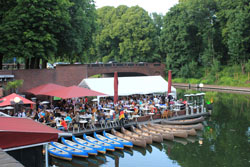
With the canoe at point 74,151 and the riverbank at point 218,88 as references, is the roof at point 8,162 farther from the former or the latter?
the riverbank at point 218,88

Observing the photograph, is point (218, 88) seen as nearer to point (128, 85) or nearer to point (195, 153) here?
point (128, 85)

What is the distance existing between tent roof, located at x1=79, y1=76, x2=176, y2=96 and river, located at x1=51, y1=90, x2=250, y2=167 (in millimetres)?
6633

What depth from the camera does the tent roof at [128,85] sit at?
28438 mm

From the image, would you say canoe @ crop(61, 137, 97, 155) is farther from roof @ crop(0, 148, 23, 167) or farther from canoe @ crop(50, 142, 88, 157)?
roof @ crop(0, 148, 23, 167)

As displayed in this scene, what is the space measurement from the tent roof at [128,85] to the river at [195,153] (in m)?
6.63

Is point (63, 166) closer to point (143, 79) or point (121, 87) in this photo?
point (121, 87)

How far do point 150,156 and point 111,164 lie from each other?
2.93m

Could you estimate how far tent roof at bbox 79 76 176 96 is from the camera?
A: 1120 inches

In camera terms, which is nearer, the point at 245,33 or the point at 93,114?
the point at 93,114

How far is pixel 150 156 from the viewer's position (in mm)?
18750

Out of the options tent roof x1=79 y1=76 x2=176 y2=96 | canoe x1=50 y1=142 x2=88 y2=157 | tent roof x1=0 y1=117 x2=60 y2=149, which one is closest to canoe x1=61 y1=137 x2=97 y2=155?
canoe x1=50 y1=142 x2=88 y2=157

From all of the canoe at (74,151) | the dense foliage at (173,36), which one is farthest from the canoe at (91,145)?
the dense foliage at (173,36)

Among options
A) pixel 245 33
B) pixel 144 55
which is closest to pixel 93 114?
pixel 245 33

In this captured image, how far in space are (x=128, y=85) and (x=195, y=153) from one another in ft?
39.4
